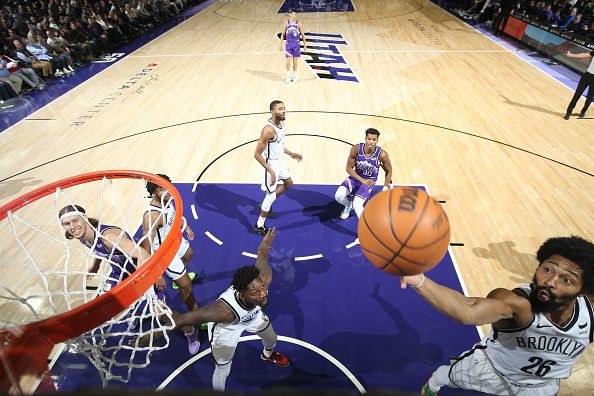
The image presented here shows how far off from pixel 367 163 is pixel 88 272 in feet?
11.1

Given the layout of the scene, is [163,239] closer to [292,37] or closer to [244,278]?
[244,278]

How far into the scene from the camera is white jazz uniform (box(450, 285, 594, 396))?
2.12 meters

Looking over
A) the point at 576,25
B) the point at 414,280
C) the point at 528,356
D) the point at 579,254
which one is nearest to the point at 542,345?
the point at 528,356

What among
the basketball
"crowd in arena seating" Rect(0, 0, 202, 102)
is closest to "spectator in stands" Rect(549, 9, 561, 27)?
the basketball

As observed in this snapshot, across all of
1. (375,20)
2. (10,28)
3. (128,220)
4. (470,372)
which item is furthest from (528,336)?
(375,20)

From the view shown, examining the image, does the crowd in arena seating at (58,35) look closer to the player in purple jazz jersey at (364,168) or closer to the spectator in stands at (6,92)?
the spectator in stands at (6,92)

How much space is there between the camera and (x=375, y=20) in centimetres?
1617

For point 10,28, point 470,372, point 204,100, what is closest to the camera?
point 470,372

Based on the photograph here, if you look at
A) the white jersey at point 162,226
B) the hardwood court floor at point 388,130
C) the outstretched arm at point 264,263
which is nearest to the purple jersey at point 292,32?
the hardwood court floor at point 388,130

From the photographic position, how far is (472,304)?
1.94 metres

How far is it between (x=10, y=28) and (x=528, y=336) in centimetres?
1568

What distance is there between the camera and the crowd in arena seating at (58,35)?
32.6 ft

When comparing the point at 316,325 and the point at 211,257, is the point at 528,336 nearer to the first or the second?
the point at 316,325

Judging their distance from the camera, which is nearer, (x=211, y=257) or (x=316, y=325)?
(x=316, y=325)
